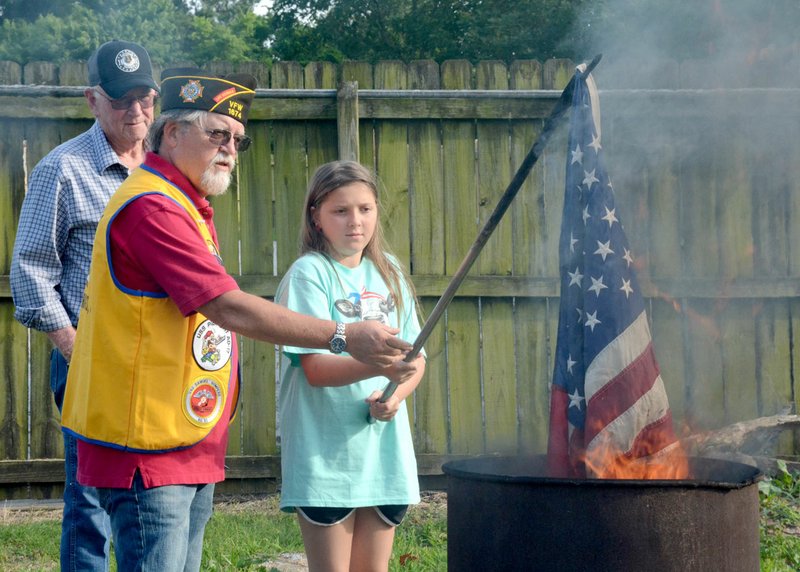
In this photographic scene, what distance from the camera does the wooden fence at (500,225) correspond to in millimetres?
5938

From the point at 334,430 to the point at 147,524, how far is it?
744 mm

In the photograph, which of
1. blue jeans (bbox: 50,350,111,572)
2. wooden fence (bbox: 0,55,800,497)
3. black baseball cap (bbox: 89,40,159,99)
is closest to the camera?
blue jeans (bbox: 50,350,111,572)

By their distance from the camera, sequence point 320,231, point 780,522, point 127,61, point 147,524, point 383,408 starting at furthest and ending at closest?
point 780,522, point 127,61, point 320,231, point 383,408, point 147,524

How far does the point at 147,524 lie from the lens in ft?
7.95

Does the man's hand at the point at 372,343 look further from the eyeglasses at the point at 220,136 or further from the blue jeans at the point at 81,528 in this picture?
the blue jeans at the point at 81,528

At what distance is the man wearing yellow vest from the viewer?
242 centimetres

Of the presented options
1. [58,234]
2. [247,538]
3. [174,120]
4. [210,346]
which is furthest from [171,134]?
[247,538]

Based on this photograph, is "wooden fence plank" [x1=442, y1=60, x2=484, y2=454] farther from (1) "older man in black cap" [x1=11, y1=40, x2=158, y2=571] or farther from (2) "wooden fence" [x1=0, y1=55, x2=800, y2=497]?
(1) "older man in black cap" [x1=11, y1=40, x2=158, y2=571]

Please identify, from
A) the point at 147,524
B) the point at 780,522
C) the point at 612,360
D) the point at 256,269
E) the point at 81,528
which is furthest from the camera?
the point at 256,269

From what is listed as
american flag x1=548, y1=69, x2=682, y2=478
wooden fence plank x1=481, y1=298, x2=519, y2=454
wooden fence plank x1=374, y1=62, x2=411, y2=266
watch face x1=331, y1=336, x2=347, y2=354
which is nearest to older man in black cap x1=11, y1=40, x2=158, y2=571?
watch face x1=331, y1=336, x2=347, y2=354

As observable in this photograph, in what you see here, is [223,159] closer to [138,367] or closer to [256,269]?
[138,367]

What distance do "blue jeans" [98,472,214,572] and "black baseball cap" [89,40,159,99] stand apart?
172 centimetres

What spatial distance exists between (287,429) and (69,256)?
3.79 ft

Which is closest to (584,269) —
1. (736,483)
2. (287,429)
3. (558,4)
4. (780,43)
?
(736,483)
